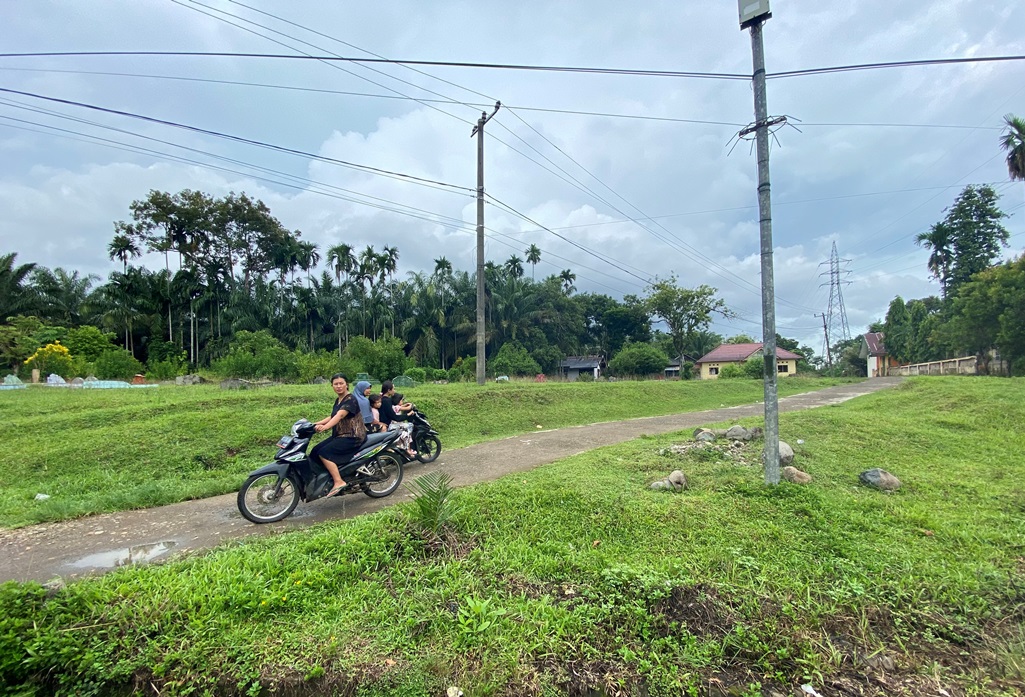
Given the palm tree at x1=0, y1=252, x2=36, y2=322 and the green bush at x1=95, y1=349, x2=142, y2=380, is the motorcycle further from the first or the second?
the palm tree at x1=0, y1=252, x2=36, y2=322

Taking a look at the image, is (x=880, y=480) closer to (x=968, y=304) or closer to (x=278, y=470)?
(x=278, y=470)

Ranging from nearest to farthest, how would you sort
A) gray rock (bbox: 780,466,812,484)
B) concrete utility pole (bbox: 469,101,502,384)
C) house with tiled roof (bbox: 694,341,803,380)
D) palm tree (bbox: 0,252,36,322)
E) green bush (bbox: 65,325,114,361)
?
1. gray rock (bbox: 780,466,812,484)
2. concrete utility pole (bbox: 469,101,502,384)
3. green bush (bbox: 65,325,114,361)
4. palm tree (bbox: 0,252,36,322)
5. house with tiled roof (bbox: 694,341,803,380)

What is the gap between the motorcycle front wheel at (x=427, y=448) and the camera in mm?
7789

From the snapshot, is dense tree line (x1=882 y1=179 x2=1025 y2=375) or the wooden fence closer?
dense tree line (x1=882 y1=179 x2=1025 y2=375)

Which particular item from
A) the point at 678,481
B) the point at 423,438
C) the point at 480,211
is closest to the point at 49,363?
the point at 480,211

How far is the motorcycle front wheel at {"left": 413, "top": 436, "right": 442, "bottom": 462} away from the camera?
7789 millimetres

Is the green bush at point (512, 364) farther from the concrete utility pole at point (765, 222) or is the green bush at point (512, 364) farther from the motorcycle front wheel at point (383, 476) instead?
the concrete utility pole at point (765, 222)

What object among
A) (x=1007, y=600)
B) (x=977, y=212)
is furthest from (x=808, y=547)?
(x=977, y=212)

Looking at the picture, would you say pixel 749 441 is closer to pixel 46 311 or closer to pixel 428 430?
pixel 428 430

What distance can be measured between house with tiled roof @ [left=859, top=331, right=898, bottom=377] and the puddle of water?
204 feet

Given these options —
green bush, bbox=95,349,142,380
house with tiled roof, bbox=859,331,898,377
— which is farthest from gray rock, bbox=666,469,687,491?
house with tiled roof, bbox=859,331,898,377

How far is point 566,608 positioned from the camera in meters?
3.00

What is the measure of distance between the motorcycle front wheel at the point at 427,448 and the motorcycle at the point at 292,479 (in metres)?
2.27

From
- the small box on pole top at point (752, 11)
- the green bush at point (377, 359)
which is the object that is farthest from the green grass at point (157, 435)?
the small box on pole top at point (752, 11)
